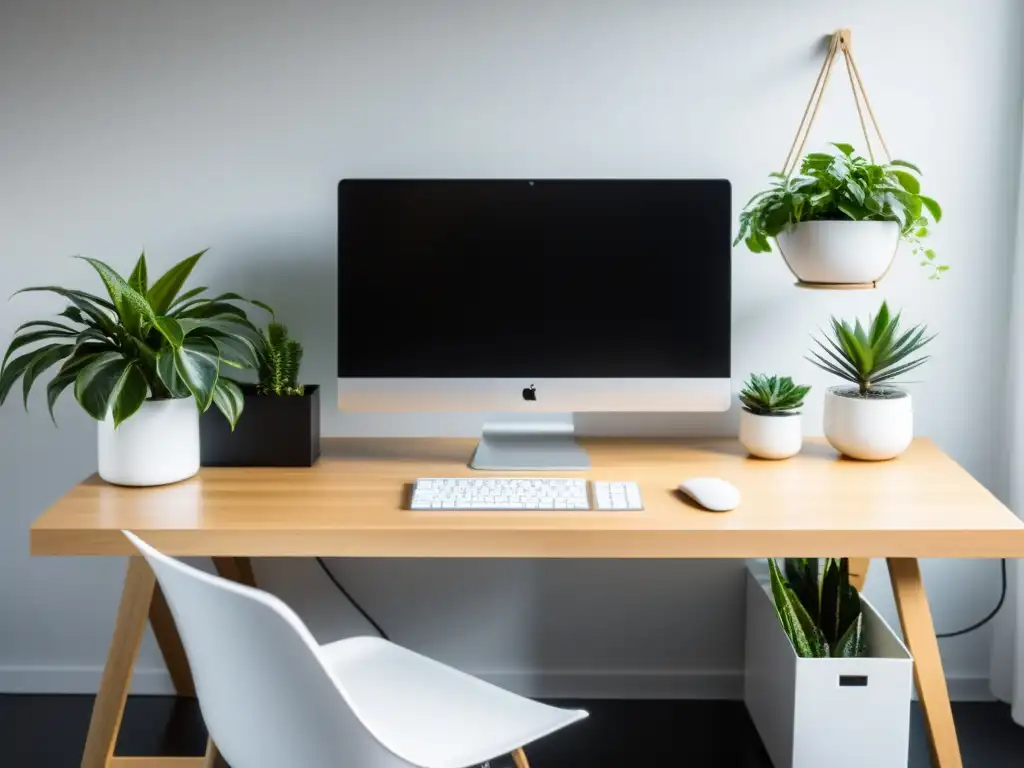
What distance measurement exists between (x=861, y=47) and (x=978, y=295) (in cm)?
58

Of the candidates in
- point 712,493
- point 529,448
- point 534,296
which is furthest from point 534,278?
point 712,493

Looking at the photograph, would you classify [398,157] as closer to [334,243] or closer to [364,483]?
[334,243]

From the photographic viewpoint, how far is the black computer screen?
2.16 m

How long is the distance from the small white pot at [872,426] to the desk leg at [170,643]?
142cm

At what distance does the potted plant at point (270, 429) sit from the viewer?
216 cm

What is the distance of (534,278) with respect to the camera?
2182 millimetres

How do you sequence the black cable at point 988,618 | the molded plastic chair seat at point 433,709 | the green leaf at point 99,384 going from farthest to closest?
the black cable at point 988,618, the green leaf at point 99,384, the molded plastic chair seat at point 433,709

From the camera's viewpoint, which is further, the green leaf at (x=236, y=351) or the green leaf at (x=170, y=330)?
the green leaf at (x=236, y=351)

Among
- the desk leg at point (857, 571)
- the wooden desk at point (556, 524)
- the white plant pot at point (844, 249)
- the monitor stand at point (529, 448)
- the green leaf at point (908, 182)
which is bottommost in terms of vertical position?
the desk leg at point (857, 571)

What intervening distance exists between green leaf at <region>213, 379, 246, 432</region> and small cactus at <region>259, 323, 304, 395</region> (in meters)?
0.11

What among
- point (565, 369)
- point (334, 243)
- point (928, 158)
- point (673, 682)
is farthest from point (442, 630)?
point (928, 158)

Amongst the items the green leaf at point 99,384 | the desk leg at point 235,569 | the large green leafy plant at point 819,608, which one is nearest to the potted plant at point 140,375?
the green leaf at point 99,384

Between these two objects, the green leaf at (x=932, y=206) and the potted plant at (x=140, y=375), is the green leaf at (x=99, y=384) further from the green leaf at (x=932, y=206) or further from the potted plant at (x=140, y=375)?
the green leaf at (x=932, y=206)

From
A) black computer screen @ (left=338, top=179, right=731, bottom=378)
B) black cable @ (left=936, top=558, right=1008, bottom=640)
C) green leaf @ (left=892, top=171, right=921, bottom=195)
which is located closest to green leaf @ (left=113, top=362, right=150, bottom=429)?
black computer screen @ (left=338, top=179, right=731, bottom=378)
